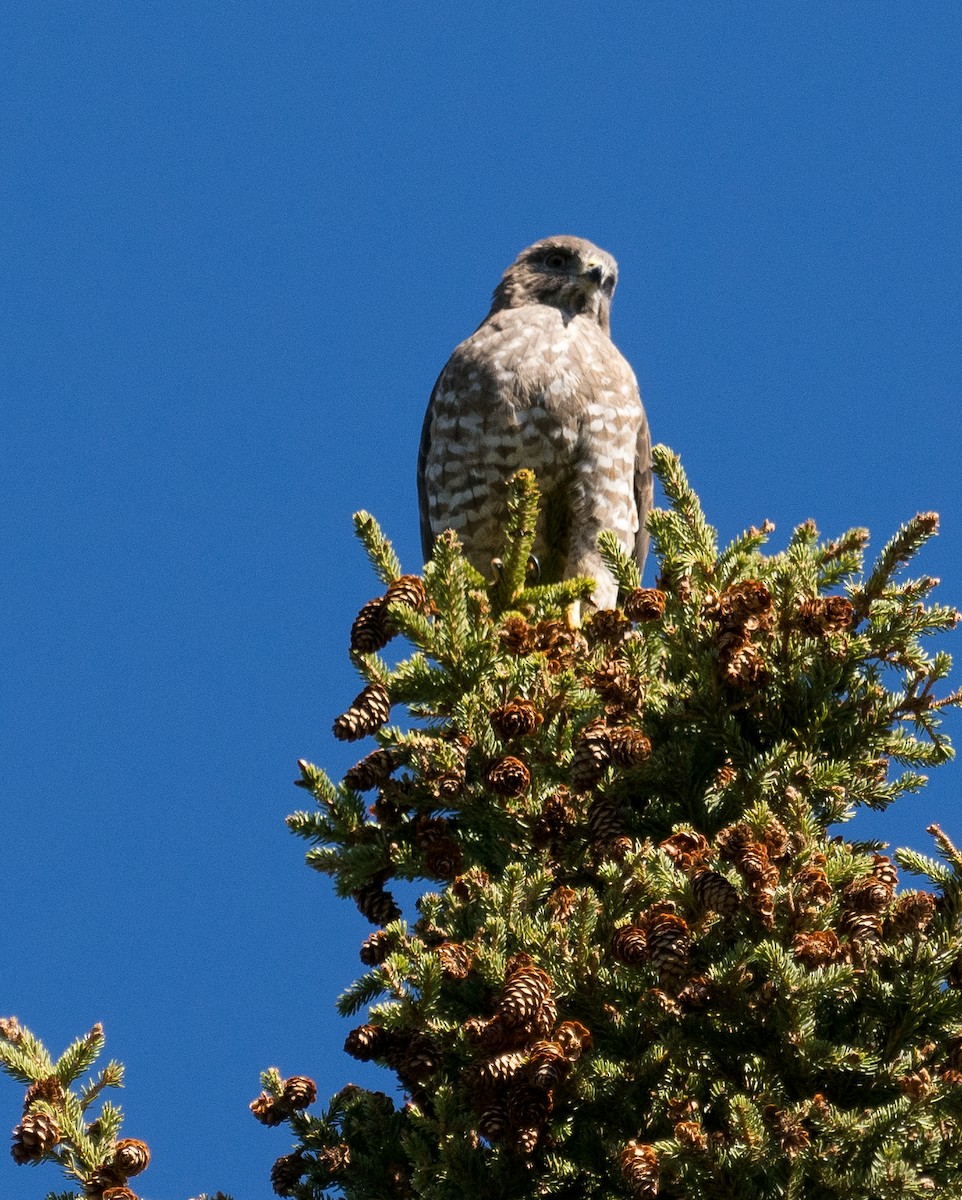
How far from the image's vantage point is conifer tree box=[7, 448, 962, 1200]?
282cm

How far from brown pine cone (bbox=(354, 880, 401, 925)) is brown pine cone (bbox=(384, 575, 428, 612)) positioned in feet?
2.17

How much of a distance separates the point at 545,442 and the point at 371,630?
7.08ft

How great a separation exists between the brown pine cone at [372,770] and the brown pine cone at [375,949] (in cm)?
39

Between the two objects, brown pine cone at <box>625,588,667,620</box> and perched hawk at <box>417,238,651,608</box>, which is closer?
brown pine cone at <box>625,588,667,620</box>

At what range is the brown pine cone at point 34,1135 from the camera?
126 inches

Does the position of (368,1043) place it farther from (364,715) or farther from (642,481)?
(642,481)

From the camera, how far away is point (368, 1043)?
341cm

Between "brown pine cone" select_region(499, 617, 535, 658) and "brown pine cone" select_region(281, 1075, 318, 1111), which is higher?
"brown pine cone" select_region(499, 617, 535, 658)

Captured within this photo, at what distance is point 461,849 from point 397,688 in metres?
0.40

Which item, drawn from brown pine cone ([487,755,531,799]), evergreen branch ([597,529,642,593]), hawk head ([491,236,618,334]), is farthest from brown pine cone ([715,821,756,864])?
hawk head ([491,236,618,334])

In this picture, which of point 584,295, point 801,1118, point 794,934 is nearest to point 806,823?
point 794,934

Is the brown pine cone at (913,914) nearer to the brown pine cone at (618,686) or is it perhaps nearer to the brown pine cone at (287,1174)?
the brown pine cone at (618,686)

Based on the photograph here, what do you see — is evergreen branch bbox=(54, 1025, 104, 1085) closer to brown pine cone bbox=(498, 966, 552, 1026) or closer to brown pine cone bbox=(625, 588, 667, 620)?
brown pine cone bbox=(498, 966, 552, 1026)

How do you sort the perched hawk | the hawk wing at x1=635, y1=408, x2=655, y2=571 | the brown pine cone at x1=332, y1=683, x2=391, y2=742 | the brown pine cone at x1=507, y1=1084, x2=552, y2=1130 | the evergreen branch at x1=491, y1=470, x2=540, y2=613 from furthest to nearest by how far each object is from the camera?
the hawk wing at x1=635, y1=408, x2=655, y2=571 → the perched hawk → the evergreen branch at x1=491, y1=470, x2=540, y2=613 → the brown pine cone at x1=332, y1=683, x2=391, y2=742 → the brown pine cone at x1=507, y1=1084, x2=552, y2=1130
